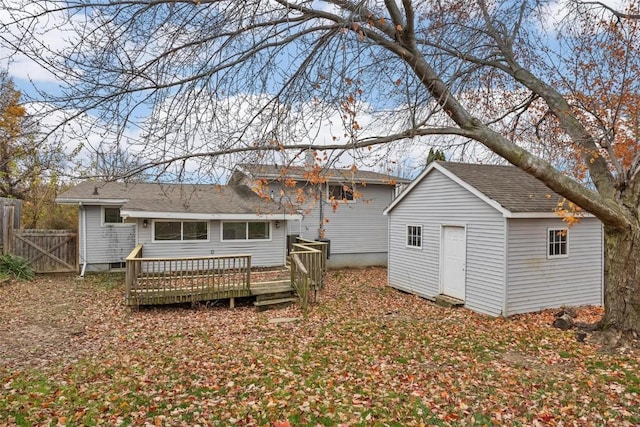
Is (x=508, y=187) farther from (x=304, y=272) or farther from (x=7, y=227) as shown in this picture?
(x=7, y=227)

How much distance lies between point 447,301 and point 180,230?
9842 mm

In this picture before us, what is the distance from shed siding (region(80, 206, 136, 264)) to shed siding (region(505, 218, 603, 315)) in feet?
47.1

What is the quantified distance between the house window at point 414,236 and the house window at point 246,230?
579 cm

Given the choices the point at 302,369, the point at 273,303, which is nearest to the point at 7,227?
the point at 273,303

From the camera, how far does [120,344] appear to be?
7320 mm

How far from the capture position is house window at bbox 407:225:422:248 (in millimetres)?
12844

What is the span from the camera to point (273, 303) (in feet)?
34.7

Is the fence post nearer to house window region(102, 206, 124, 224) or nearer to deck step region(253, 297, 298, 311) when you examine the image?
house window region(102, 206, 124, 224)

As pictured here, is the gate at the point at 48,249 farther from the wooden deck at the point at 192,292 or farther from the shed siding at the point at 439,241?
the shed siding at the point at 439,241

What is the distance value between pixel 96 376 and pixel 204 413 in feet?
7.34

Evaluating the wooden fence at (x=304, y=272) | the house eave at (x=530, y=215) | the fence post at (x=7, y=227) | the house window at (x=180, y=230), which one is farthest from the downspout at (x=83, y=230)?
the house eave at (x=530, y=215)

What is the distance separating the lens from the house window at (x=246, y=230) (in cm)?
1511

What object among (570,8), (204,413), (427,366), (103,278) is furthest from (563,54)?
(103,278)

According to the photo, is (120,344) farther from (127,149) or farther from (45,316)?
(127,149)
